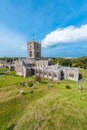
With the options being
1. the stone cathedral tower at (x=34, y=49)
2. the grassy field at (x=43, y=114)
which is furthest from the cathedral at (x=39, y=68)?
the grassy field at (x=43, y=114)

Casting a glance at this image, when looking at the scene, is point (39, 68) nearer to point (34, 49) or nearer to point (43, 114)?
point (34, 49)

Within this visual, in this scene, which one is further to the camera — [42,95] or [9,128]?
[42,95]

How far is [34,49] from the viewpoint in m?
79.1

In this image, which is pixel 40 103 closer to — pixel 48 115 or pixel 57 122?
pixel 48 115

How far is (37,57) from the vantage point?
272 ft

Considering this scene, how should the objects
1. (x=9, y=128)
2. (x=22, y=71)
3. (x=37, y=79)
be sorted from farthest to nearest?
1. (x=22, y=71)
2. (x=37, y=79)
3. (x=9, y=128)

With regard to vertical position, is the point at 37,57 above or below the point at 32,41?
below

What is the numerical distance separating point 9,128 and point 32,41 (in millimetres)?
66564

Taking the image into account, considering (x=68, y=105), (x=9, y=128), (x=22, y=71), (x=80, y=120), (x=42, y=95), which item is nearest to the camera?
(x=80, y=120)

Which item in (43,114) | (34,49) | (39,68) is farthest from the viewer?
(34,49)

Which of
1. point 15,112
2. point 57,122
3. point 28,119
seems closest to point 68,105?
point 57,122

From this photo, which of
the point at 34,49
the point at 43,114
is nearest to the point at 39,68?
the point at 34,49

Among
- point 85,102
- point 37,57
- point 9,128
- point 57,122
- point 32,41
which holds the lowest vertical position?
point 9,128

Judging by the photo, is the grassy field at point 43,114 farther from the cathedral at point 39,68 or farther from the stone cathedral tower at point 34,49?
the stone cathedral tower at point 34,49
